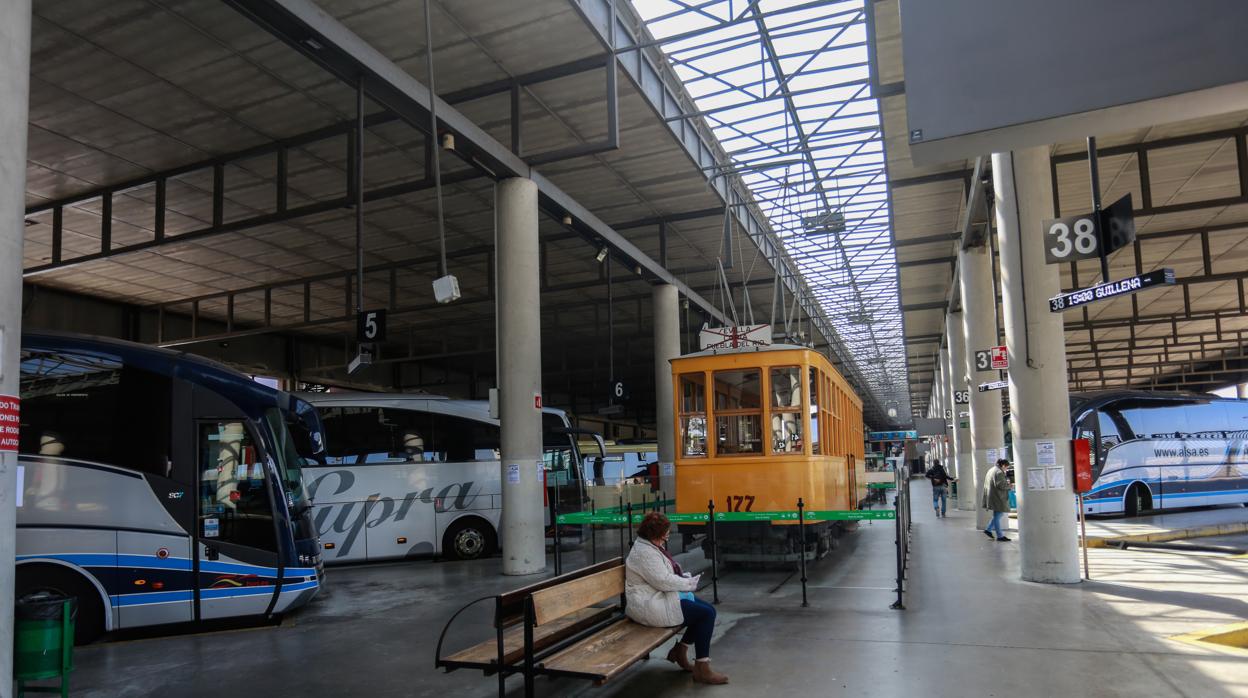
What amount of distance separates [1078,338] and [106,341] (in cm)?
3732

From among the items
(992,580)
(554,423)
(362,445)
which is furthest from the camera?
(554,423)

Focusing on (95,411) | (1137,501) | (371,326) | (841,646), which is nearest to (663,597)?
(841,646)

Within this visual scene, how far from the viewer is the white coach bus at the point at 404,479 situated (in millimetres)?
14914

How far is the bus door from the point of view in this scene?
8.80 meters

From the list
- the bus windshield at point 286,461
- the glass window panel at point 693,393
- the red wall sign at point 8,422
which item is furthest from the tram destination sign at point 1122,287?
the red wall sign at point 8,422

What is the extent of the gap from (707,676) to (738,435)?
219 inches

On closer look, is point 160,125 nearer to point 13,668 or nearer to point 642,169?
point 642,169

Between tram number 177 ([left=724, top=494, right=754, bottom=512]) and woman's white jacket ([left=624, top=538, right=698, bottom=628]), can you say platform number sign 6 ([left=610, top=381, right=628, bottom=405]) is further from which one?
woman's white jacket ([left=624, top=538, right=698, bottom=628])

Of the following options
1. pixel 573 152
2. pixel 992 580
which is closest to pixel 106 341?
pixel 573 152

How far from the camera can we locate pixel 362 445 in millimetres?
15219

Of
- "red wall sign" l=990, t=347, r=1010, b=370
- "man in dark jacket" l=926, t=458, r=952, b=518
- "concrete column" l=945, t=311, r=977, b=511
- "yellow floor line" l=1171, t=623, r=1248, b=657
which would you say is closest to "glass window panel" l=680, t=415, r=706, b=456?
"yellow floor line" l=1171, t=623, r=1248, b=657

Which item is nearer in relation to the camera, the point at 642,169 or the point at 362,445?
the point at 362,445

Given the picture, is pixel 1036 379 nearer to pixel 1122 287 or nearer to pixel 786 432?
pixel 1122 287

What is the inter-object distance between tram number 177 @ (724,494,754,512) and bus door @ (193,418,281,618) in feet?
18.0
